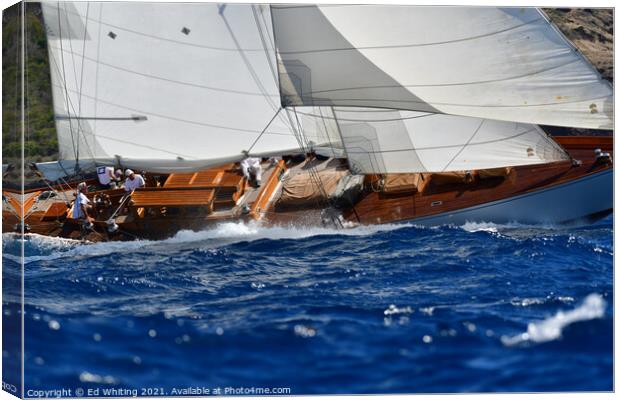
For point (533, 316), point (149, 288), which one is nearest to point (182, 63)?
point (149, 288)

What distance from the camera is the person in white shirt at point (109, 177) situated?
947cm

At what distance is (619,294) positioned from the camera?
861 centimetres

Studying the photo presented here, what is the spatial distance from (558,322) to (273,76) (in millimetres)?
3574

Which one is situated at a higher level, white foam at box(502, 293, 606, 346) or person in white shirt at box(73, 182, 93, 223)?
person in white shirt at box(73, 182, 93, 223)

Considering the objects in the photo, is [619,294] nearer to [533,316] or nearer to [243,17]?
[533,316]

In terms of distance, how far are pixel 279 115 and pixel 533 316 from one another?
10.4ft

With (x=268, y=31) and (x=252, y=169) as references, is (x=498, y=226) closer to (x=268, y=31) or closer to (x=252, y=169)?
(x=252, y=169)

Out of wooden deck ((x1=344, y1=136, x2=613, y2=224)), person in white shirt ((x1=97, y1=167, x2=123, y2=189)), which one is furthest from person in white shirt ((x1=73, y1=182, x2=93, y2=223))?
wooden deck ((x1=344, y1=136, x2=613, y2=224))

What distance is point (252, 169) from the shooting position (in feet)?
32.2

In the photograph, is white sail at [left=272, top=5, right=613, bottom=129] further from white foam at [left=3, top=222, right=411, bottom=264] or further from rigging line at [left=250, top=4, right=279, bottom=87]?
white foam at [left=3, top=222, right=411, bottom=264]

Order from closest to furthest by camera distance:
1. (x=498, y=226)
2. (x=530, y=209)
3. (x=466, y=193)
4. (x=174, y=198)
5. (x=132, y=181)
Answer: (x=174, y=198)
(x=132, y=181)
(x=498, y=226)
(x=530, y=209)
(x=466, y=193)

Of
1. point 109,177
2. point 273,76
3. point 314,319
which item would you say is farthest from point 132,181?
point 314,319

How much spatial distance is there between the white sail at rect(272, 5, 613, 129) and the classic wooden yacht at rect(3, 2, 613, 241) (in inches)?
0.5

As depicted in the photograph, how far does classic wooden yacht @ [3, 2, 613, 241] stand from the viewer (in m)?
8.95
